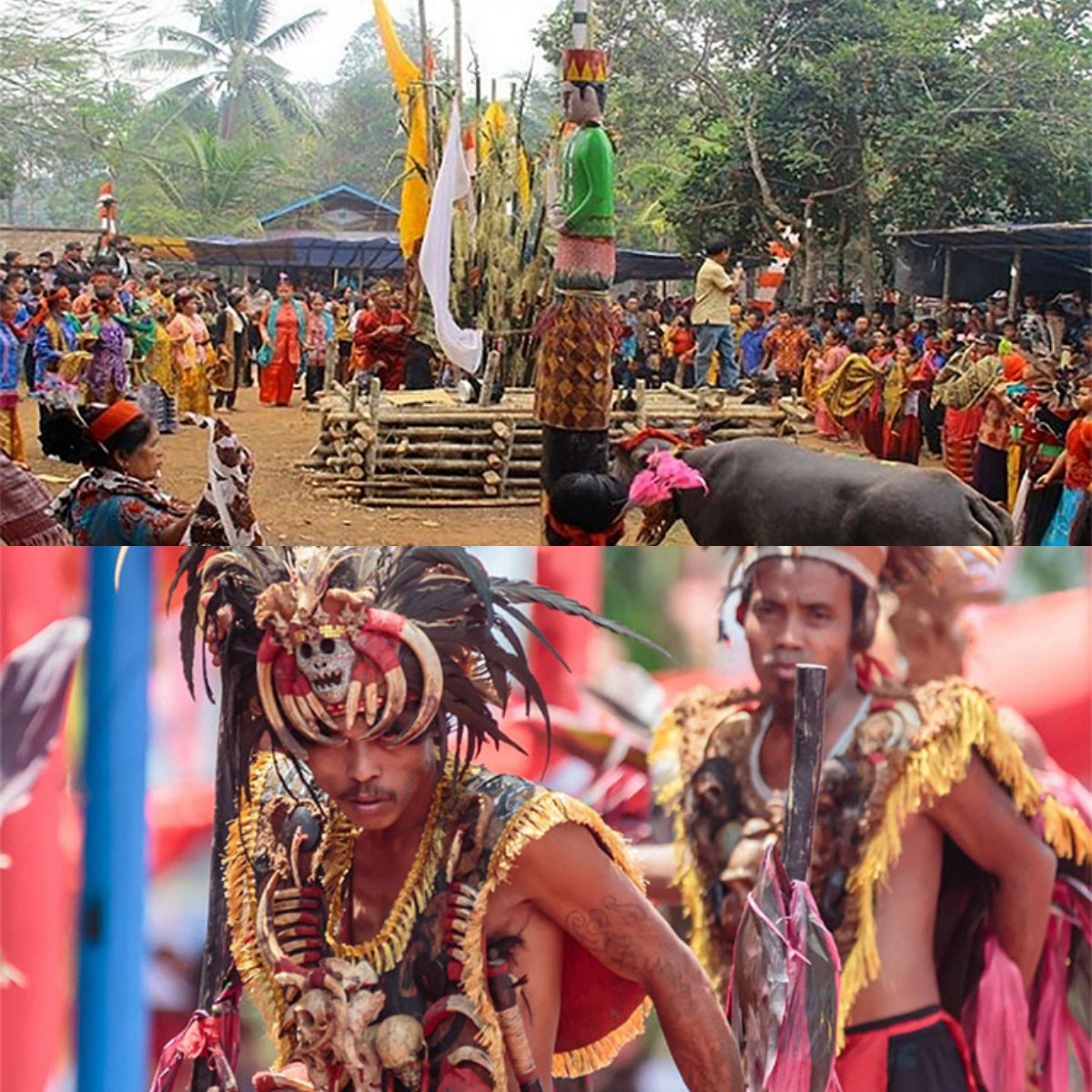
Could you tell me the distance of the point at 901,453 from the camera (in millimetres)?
4195

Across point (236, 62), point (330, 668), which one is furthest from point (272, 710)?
point (236, 62)

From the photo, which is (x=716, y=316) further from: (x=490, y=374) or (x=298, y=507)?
(x=298, y=507)

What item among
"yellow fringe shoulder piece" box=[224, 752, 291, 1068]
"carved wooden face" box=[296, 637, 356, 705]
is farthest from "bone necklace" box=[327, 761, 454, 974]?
"carved wooden face" box=[296, 637, 356, 705]

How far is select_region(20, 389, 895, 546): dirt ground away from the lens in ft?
12.5

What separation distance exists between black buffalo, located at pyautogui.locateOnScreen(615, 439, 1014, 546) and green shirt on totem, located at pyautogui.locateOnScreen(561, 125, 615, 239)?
589 mm

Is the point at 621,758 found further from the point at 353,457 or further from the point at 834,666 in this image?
the point at 353,457

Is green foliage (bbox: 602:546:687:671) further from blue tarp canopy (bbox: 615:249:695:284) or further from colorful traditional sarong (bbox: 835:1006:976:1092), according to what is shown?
colorful traditional sarong (bbox: 835:1006:976:1092)

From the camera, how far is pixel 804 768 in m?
3.52

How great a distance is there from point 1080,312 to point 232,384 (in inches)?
87.0

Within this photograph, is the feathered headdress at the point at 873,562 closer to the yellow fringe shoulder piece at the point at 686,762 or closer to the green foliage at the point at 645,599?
the green foliage at the point at 645,599

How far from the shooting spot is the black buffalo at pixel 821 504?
3.78 metres

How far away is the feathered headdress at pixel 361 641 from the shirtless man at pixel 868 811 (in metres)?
0.37

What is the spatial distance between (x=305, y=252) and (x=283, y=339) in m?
0.24

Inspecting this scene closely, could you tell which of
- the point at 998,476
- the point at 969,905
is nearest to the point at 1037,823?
the point at 969,905
